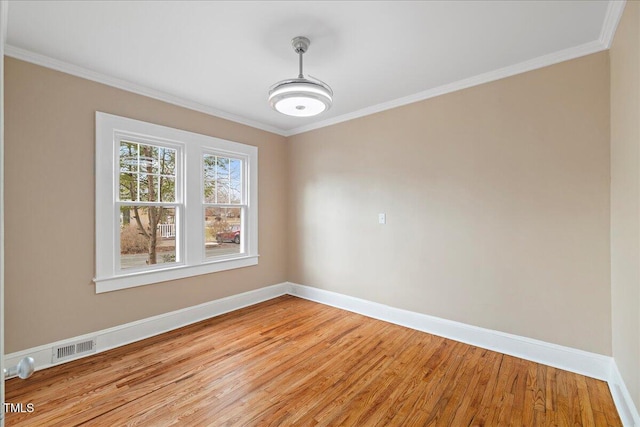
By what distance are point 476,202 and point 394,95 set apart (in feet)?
4.80

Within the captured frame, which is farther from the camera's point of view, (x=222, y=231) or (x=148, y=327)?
(x=222, y=231)

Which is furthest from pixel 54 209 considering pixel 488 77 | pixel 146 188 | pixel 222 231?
pixel 488 77

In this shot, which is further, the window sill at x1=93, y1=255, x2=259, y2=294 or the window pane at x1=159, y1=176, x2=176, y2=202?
the window pane at x1=159, y1=176, x2=176, y2=202

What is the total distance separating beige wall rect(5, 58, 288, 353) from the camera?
2473mm

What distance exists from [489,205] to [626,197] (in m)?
1.01

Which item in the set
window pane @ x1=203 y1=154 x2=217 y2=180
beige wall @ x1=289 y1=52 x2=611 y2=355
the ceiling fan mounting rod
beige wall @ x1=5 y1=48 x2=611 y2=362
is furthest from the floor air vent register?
the ceiling fan mounting rod

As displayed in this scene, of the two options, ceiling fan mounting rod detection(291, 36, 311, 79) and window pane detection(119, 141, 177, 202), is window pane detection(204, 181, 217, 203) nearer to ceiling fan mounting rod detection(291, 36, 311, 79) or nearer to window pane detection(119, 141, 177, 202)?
window pane detection(119, 141, 177, 202)

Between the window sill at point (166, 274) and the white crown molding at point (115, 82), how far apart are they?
1857 mm

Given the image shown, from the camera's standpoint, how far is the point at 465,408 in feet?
6.90

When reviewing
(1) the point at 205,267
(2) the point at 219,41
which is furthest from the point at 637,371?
(1) the point at 205,267

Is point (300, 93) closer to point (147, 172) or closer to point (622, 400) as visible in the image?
point (147, 172)

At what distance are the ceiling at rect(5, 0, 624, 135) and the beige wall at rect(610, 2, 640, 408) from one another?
29 centimetres

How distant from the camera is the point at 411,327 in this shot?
3.43 m

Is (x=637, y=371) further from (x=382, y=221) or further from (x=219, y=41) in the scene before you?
(x=219, y=41)
